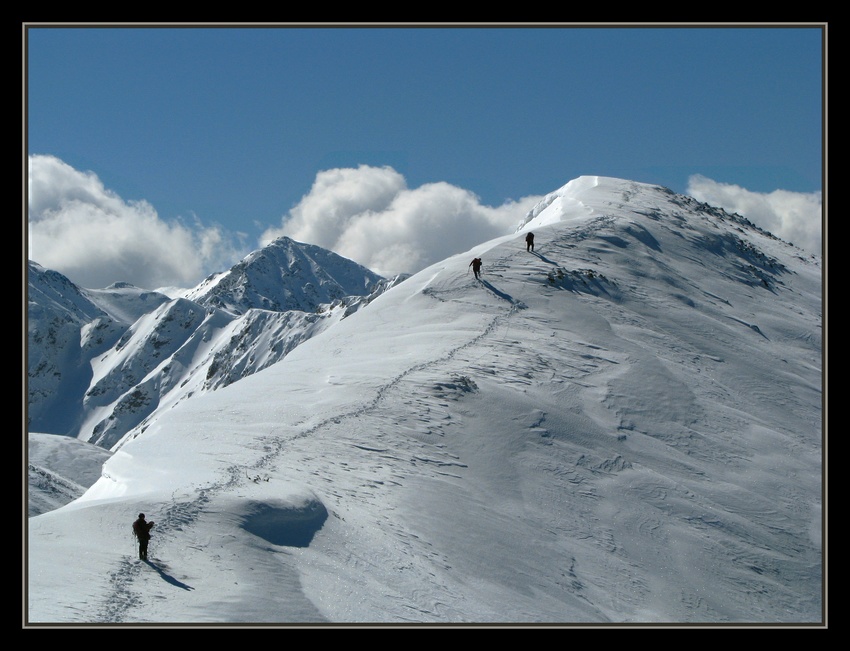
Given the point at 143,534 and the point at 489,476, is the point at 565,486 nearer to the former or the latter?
the point at 489,476

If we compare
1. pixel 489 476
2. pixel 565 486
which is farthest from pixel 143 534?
pixel 565 486

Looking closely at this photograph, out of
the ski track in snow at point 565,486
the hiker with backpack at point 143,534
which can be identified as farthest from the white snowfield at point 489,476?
the hiker with backpack at point 143,534

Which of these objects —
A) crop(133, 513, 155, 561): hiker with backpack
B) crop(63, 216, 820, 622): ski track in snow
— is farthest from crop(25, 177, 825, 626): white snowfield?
crop(133, 513, 155, 561): hiker with backpack

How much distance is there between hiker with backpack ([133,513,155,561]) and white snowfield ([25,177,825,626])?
0.99 feet

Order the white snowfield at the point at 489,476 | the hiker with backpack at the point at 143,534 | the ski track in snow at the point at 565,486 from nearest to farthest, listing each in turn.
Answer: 1. the hiker with backpack at the point at 143,534
2. the white snowfield at the point at 489,476
3. the ski track in snow at the point at 565,486

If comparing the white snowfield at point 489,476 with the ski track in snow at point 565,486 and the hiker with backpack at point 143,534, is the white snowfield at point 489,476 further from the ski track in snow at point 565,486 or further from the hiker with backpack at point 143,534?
the hiker with backpack at point 143,534

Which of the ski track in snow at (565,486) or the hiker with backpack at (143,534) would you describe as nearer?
the hiker with backpack at (143,534)

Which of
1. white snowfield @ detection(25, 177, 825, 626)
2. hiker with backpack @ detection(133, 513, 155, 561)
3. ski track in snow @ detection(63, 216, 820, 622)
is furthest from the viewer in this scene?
ski track in snow @ detection(63, 216, 820, 622)

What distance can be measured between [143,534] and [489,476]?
1433 centimetres

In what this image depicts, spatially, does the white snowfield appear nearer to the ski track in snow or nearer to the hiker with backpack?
the ski track in snow

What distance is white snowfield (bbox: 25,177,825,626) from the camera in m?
16.8

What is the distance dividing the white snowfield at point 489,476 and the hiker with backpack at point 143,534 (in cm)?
30

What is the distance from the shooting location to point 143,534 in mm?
15641

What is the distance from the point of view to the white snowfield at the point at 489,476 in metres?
16.8
